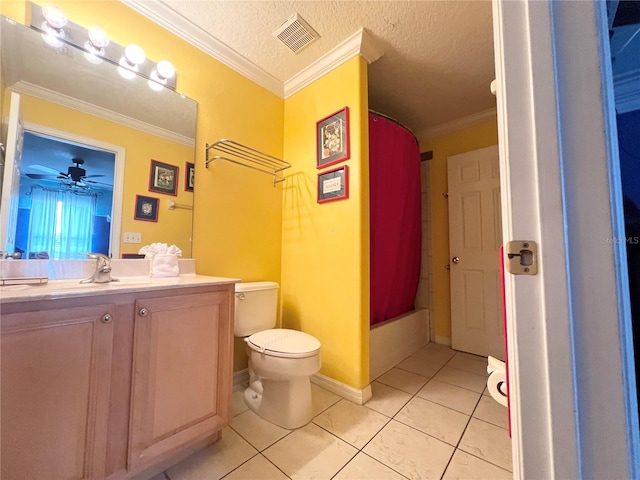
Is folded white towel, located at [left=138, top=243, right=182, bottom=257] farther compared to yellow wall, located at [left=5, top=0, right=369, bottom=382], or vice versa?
yellow wall, located at [left=5, top=0, right=369, bottom=382]

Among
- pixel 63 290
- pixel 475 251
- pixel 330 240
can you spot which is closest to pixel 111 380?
pixel 63 290

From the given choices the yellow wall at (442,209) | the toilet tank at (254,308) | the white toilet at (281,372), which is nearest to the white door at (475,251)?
the yellow wall at (442,209)

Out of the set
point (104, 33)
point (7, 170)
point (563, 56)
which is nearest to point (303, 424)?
point (563, 56)

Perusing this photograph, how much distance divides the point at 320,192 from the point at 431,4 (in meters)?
1.23

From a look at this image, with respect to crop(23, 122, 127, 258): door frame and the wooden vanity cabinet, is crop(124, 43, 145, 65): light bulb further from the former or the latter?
the wooden vanity cabinet

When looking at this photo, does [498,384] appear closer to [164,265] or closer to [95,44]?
[164,265]

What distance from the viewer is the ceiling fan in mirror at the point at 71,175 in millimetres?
1065

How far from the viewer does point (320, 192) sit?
1772 millimetres

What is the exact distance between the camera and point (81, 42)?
120cm

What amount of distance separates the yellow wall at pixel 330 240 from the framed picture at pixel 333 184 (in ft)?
0.12

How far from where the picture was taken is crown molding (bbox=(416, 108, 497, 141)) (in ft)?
7.61

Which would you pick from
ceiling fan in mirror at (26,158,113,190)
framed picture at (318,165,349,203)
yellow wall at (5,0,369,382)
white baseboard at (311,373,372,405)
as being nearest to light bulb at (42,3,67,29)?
yellow wall at (5,0,369,382)

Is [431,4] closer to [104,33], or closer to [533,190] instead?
[533,190]

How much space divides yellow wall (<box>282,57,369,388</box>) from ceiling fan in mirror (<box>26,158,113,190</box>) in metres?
1.21
